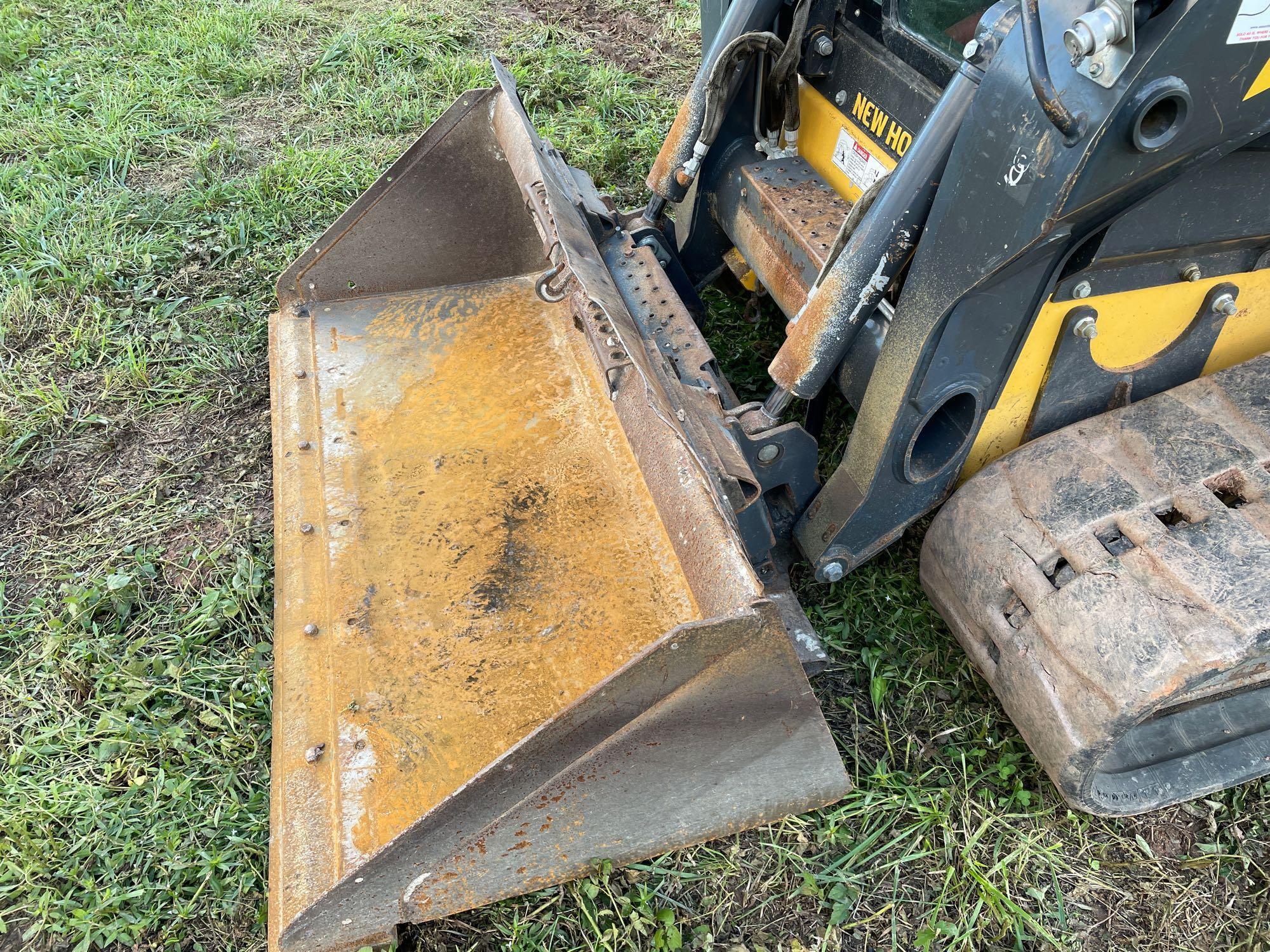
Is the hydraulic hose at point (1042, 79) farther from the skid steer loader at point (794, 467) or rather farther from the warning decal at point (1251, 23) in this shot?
the warning decal at point (1251, 23)

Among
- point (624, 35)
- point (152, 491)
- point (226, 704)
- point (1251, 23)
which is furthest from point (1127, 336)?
point (624, 35)

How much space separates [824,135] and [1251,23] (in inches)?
49.9

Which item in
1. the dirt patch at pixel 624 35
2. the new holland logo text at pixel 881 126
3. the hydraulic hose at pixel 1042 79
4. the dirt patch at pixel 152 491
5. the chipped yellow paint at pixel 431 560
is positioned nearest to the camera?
the hydraulic hose at pixel 1042 79

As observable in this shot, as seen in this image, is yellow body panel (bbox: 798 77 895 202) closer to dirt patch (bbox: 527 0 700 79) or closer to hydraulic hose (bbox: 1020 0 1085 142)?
hydraulic hose (bbox: 1020 0 1085 142)

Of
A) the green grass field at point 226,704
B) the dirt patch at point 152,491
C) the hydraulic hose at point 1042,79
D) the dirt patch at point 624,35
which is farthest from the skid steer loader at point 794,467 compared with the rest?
the dirt patch at point 624,35

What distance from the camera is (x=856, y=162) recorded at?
240cm

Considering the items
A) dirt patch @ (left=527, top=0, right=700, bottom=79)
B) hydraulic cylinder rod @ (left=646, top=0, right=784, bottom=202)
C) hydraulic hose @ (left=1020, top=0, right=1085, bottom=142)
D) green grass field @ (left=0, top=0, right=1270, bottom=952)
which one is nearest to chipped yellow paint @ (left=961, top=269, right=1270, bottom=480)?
hydraulic hose @ (left=1020, top=0, right=1085, bottom=142)

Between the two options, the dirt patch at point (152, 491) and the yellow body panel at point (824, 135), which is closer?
the yellow body panel at point (824, 135)

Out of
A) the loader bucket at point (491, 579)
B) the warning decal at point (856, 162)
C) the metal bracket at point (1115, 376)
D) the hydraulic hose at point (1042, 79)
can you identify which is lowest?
the loader bucket at point (491, 579)

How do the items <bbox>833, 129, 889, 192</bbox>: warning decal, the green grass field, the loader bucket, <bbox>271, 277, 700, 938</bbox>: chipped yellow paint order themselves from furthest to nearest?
<bbox>833, 129, 889, 192</bbox>: warning decal
the green grass field
<bbox>271, 277, 700, 938</bbox>: chipped yellow paint
the loader bucket

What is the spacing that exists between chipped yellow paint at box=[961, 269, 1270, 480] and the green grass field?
1.88 ft

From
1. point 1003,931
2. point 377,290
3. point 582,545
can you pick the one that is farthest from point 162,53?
point 1003,931

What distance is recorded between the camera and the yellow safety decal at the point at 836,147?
2.33 metres

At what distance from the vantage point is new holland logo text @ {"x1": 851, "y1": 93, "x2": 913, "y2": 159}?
2.21 meters
